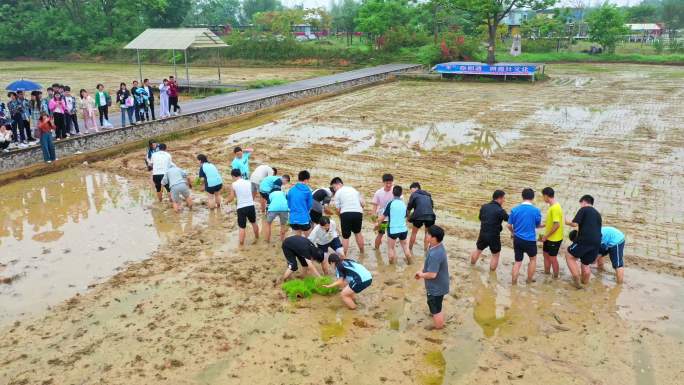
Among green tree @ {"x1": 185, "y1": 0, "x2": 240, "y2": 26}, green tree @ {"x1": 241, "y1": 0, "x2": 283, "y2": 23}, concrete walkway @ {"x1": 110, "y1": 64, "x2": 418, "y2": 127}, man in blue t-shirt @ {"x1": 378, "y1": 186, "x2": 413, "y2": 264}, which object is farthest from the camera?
green tree @ {"x1": 241, "y1": 0, "x2": 283, "y2": 23}

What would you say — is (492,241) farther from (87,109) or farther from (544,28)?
(544,28)

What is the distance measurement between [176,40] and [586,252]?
20.3 meters

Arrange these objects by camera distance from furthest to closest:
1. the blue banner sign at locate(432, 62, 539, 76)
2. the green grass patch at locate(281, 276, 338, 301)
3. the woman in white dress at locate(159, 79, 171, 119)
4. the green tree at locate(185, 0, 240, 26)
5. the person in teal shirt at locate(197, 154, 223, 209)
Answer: the green tree at locate(185, 0, 240, 26), the blue banner sign at locate(432, 62, 539, 76), the woman in white dress at locate(159, 79, 171, 119), the person in teal shirt at locate(197, 154, 223, 209), the green grass patch at locate(281, 276, 338, 301)

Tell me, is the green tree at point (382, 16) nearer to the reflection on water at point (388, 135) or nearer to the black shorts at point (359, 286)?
the reflection on water at point (388, 135)

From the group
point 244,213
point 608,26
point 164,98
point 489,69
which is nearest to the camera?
point 244,213

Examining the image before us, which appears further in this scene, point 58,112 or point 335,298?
point 58,112

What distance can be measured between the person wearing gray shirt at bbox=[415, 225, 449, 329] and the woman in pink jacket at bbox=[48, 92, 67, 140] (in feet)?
36.8

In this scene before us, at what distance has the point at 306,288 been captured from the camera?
22.9 ft

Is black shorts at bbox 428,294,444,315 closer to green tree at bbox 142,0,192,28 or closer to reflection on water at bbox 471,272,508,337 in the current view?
reflection on water at bbox 471,272,508,337

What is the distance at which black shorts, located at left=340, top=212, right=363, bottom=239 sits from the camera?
25.7 feet

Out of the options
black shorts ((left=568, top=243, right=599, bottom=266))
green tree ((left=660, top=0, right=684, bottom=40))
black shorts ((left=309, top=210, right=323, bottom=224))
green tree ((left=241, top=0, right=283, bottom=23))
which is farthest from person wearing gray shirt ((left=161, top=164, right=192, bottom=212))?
green tree ((left=241, top=0, right=283, bottom=23))

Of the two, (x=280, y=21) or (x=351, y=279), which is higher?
(x=280, y=21)

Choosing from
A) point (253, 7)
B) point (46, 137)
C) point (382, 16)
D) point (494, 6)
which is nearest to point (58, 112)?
point (46, 137)

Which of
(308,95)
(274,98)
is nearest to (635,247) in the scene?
(274,98)
